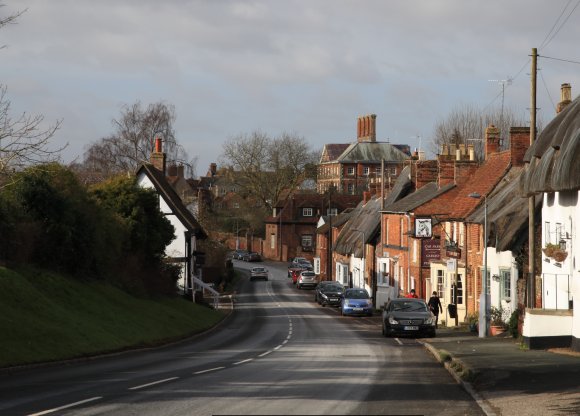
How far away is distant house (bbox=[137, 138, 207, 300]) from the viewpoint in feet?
201

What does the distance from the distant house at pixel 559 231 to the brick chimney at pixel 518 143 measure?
16024 mm

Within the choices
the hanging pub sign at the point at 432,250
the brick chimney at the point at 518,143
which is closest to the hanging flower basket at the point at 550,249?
the brick chimney at the point at 518,143

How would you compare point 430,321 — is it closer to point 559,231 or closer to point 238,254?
point 559,231

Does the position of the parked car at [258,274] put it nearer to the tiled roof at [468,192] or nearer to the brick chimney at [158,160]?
the brick chimney at [158,160]

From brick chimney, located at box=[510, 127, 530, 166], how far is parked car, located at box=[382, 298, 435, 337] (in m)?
11.3

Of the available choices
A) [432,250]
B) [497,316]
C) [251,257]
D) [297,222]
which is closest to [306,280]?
[297,222]

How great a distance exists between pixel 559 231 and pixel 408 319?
12240 millimetres

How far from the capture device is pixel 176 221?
211ft

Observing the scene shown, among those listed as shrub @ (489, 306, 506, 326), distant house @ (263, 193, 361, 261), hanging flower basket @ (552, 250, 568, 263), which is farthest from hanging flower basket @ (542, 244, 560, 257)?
distant house @ (263, 193, 361, 261)

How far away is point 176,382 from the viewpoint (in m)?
20.4

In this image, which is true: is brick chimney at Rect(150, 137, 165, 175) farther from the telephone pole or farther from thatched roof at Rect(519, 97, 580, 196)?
the telephone pole

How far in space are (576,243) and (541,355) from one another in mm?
3593

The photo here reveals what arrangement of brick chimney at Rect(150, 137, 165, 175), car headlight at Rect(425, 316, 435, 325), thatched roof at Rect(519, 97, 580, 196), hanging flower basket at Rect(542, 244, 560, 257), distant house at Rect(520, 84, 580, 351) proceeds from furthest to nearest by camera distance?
brick chimney at Rect(150, 137, 165, 175) → car headlight at Rect(425, 316, 435, 325) → hanging flower basket at Rect(542, 244, 560, 257) → distant house at Rect(520, 84, 580, 351) → thatched roof at Rect(519, 97, 580, 196)

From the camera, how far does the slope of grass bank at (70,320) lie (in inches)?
1061
